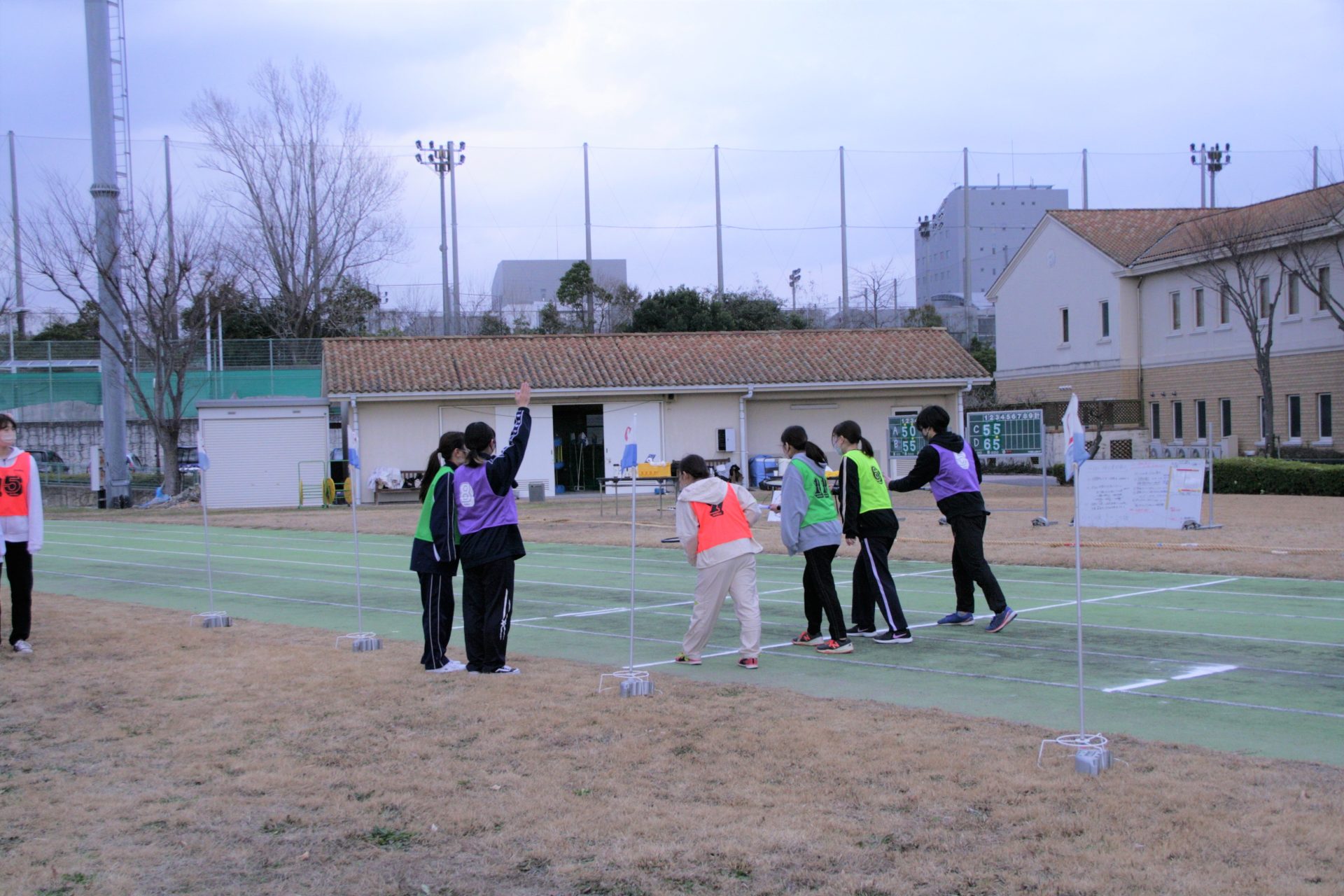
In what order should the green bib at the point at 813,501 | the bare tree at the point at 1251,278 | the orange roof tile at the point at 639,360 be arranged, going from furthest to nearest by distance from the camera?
the bare tree at the point at 1251,278 → the orange roof tile at the point at 639,360 → the green bib at the point at 813,501

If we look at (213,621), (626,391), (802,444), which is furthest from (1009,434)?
(213,621)

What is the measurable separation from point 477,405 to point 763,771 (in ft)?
96.0

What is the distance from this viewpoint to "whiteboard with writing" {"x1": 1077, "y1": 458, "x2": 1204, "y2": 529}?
1922 cm

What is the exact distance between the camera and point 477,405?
34.4 m

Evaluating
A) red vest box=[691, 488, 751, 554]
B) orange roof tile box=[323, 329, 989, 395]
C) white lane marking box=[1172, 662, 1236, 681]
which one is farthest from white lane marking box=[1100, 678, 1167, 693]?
orange roof tile box=[323, 329, 989, 395]

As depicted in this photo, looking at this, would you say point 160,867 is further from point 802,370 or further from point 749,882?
point 802,370

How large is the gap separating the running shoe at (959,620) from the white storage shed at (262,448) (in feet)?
85.7

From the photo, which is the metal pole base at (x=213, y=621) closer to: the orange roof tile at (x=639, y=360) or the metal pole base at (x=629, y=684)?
the metal pole base at (x=629, y=684)

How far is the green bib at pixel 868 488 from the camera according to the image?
32.0 ft

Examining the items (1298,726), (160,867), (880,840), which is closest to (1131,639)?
(1298,726)

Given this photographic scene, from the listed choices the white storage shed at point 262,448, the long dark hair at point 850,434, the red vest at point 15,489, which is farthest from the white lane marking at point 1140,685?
A: the white storage shed at point 262,448

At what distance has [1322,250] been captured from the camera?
34625 mm

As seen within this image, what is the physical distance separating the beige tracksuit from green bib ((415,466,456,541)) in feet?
5.60

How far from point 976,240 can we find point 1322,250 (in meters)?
42.2
